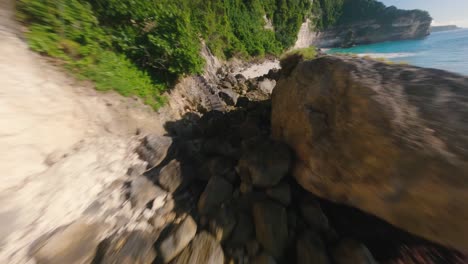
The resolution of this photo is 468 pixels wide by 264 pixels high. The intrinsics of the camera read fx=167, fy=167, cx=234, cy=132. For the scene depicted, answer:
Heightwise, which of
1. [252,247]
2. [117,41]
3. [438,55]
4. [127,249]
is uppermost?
[117,41]

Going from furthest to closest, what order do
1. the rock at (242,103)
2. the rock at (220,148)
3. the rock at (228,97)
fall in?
the rock at (228,97) → the rock at (242,103) → the rock at (220,148)

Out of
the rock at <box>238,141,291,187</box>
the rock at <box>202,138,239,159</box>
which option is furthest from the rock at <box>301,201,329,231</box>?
the rock at <box>202,138,239,159</box>

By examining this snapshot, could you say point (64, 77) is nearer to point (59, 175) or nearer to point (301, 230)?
point (59, 175)

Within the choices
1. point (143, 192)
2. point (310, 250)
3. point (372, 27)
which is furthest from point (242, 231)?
point (372, 27)

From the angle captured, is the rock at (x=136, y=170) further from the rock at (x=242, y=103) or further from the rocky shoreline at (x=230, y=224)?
the rock at (x=242, y=103)

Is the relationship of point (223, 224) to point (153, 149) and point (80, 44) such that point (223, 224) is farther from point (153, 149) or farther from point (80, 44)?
point (80, 44)

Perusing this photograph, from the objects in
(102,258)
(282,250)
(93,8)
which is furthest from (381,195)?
(93,8)

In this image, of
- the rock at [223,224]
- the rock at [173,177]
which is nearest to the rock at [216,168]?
the rock at [173,177]
